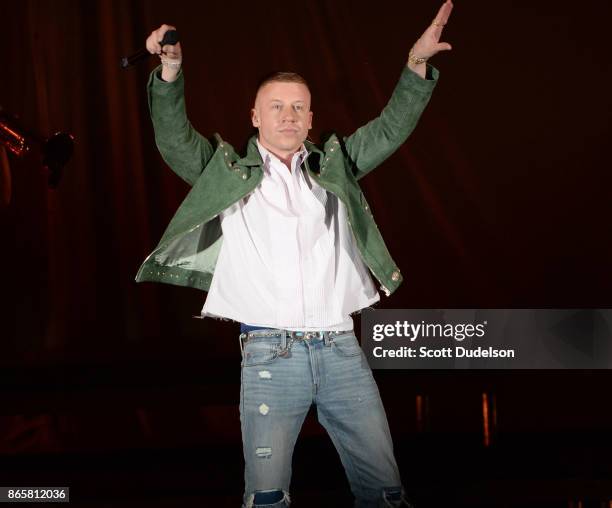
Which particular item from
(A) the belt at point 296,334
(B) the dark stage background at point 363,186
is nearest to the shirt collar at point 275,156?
(A) the belt at point 296,334

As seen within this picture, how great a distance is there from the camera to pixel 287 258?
189 cm

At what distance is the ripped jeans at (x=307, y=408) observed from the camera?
70.9 inches

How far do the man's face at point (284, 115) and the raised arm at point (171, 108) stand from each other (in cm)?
18

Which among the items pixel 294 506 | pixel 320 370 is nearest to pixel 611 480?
pixel 294 506

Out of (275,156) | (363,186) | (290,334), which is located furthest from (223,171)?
(363,186)

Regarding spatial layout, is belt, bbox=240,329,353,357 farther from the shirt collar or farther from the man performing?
the shirt collar

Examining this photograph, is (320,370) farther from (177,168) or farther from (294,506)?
(294,506)

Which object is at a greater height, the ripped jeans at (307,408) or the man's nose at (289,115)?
the man's nose at (289,115)

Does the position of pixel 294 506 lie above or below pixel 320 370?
below

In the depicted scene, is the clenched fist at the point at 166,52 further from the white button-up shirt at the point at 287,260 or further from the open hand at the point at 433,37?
the open hand at the point at 433,37

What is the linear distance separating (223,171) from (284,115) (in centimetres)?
20

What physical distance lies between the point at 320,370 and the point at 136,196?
2.18 metres

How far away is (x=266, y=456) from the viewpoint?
5.88 ft

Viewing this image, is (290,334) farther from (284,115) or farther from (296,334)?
(284,115)
